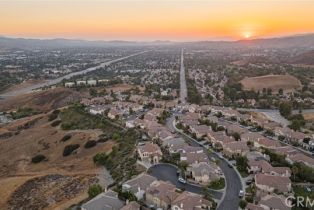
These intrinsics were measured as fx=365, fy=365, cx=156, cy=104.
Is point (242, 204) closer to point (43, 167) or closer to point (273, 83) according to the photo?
point (43, 167)

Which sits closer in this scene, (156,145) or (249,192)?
(249,192)

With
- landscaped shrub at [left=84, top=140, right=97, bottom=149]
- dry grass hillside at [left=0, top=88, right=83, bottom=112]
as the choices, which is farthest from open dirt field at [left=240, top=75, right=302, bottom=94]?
landscaped shrub at [left=84, top=140, right=97, bottom=149]

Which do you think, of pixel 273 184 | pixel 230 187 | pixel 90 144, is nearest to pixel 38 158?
pixel 90 144

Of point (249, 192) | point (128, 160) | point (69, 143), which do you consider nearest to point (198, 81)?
point (69, 143)

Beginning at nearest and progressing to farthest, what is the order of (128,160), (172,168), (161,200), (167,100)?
(161,200), (172,168), (128,160), (167,100)

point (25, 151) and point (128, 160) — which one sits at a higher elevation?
point (128, 160)

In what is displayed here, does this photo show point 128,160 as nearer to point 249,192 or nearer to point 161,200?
point 161,200
